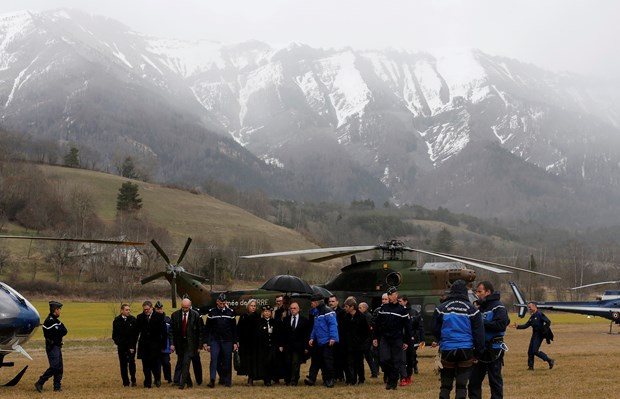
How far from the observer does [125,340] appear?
16750mm

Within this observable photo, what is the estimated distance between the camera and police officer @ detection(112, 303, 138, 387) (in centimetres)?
1677

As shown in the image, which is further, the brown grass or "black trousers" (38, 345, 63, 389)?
"black trousers" (38, 345, 63, 389)

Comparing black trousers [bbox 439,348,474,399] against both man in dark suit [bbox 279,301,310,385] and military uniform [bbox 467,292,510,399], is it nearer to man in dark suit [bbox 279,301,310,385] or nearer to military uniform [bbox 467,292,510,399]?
military uniform [bbox 467,292,510,399]

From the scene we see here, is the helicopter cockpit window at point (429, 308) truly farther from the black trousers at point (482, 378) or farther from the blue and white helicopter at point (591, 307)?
the blue and white helicopter at point (591, 307)

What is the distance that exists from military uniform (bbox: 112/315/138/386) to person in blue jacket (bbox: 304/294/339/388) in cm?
396

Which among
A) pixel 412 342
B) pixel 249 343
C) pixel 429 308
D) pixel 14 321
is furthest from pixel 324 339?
pixel 14 321

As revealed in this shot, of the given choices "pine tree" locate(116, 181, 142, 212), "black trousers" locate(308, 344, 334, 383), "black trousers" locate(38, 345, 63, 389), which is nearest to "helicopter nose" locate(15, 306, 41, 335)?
"black trousers" locate(38, 345, 63, 389)

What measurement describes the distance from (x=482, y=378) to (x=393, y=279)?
981 cm

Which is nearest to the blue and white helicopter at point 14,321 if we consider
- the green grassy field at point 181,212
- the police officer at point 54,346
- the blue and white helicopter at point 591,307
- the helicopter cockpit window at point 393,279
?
the police officer at point 54,346

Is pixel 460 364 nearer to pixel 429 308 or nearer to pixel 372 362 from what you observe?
pixel 372 362

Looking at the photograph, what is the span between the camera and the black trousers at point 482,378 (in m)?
12.0

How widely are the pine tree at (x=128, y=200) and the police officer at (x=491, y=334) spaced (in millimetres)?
110499

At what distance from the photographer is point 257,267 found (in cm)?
9838

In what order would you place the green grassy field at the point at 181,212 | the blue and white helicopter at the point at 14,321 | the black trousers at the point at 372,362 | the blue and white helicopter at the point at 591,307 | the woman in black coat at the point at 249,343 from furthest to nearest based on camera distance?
the green grassy field at the point at 181,212
the blue and white helicopter at the point at 591,307
the black trousers at the point at 372,362
the woman in black coat at the point at 249,343
the blue and white helicopter at the point at 14,321
